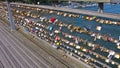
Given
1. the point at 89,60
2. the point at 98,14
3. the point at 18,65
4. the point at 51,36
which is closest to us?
the point at 98,14

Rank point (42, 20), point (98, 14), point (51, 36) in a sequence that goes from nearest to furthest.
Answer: point (98, 14) → point (51, 36) → point (42, 20)

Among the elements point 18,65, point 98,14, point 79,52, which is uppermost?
point 98,14

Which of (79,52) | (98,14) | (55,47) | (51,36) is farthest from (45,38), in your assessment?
(98,14)

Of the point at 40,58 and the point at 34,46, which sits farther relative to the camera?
the point at 34,46

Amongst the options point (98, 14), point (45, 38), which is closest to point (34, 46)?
point (45, 38)

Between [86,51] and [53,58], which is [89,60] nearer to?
[86,51]

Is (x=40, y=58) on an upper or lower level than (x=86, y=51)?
lower
